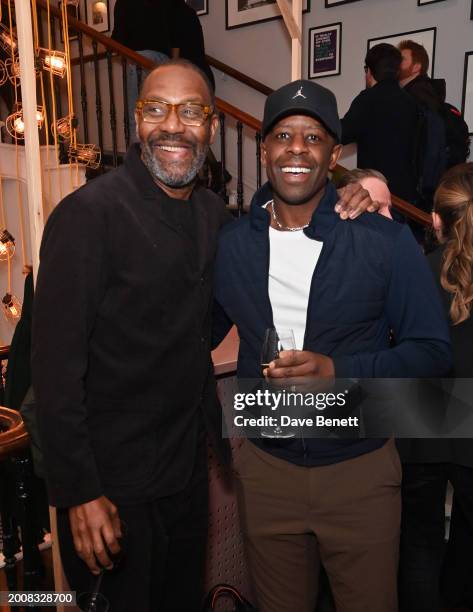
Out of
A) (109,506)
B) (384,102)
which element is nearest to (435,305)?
(109,506)

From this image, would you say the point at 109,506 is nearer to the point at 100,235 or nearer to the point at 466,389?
the point at 100,235

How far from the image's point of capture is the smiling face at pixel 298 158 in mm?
1341

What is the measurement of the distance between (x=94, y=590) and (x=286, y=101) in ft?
4.01

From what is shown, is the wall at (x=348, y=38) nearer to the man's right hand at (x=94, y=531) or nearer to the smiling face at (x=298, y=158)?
the smiling face at (x=298, y=158)

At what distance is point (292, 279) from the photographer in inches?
53.7

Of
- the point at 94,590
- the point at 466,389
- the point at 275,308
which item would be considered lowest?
the point at 94,590

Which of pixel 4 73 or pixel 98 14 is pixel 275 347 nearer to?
pixel 4 73

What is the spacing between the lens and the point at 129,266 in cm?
121

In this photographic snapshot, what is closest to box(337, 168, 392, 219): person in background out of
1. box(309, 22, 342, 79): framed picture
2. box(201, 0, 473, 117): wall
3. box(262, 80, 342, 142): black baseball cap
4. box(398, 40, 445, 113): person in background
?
box(262, 80, 342, 142): black baseball cap

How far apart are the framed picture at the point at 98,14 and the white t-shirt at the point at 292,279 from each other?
6.10 m

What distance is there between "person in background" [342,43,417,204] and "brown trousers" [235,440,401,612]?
8.21ft

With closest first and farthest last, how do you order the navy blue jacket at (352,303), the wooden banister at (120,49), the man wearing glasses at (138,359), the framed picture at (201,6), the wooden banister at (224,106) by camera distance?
1. the man wearing glasses at (138,359)
2. the navy blue jacket at (352,303)
3. the wooden banister at (224,106)
4. the wooden banister at (120,49)
5. the framed picture at (201,6)

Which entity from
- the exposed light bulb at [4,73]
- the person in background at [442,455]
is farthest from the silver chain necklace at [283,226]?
the exposed light bulb at [4,73]

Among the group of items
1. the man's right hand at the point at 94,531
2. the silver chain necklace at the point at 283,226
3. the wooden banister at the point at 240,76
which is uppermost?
the wooden banister at the point at 240,76
